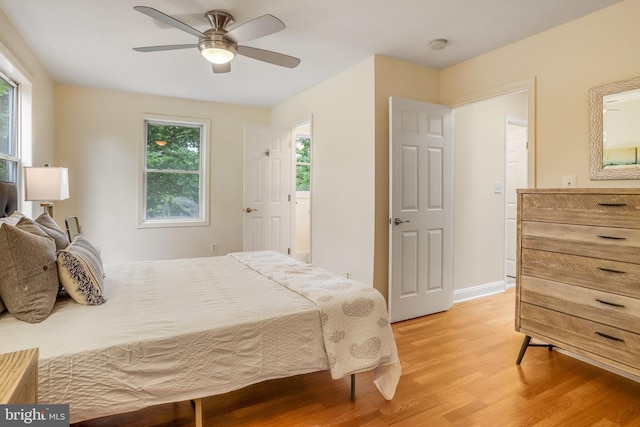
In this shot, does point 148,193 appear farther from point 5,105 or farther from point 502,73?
point 502,73

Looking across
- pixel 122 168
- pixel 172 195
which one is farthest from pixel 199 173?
pixel 122 168

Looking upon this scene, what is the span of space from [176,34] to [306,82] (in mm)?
1554

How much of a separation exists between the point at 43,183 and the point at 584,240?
376cm

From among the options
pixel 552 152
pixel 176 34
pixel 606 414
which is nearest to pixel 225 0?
pixel 176 34

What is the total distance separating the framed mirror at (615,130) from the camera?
2.15 metres

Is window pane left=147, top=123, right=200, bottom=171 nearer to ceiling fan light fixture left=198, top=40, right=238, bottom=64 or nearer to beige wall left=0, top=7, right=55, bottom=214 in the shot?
beige wall left=0, top=7, right=55, bottom=214

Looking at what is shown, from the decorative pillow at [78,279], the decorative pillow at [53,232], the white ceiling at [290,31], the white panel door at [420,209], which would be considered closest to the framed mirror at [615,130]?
the white ceiling at [290,31]

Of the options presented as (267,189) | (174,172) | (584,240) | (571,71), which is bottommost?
(584,240)

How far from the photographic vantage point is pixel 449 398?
200 cm

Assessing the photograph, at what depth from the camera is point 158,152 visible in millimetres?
4688

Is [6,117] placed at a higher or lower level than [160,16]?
lower

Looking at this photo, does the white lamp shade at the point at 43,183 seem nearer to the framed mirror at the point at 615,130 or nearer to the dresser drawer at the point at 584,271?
the dresser drawer at the point at 584,271

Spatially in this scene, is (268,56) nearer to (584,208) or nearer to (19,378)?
(584,208)

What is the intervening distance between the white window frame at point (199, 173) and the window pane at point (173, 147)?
58 millimetres
